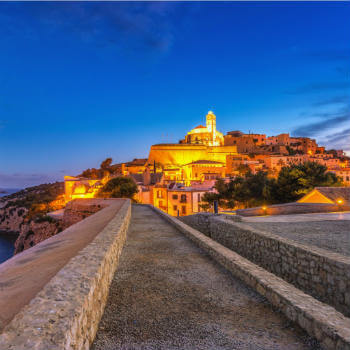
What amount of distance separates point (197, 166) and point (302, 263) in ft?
180

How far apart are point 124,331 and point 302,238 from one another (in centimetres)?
659

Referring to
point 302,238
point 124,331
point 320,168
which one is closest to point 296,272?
point 302,238

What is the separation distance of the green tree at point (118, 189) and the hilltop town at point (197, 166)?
196 inches

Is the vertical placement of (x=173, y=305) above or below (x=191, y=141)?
below

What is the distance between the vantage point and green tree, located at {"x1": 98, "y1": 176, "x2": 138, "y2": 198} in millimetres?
29562

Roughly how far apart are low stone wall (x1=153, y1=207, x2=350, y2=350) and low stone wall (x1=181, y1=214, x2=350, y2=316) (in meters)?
1.35

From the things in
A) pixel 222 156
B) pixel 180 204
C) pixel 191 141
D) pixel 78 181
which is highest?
pixel 191 141

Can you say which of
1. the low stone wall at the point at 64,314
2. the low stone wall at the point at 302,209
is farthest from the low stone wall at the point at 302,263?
the low stone wall at the point at 302,209

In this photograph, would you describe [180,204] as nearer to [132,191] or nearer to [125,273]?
[132,191]

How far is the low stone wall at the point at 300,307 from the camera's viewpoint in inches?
91.7

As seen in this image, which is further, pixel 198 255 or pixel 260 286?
pixel 198 255

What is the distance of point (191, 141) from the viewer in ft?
291

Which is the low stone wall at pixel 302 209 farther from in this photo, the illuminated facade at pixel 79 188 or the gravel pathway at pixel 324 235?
the illuminated facade at pixel 79 188

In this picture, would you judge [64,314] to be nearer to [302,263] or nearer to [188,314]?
[188,314]
